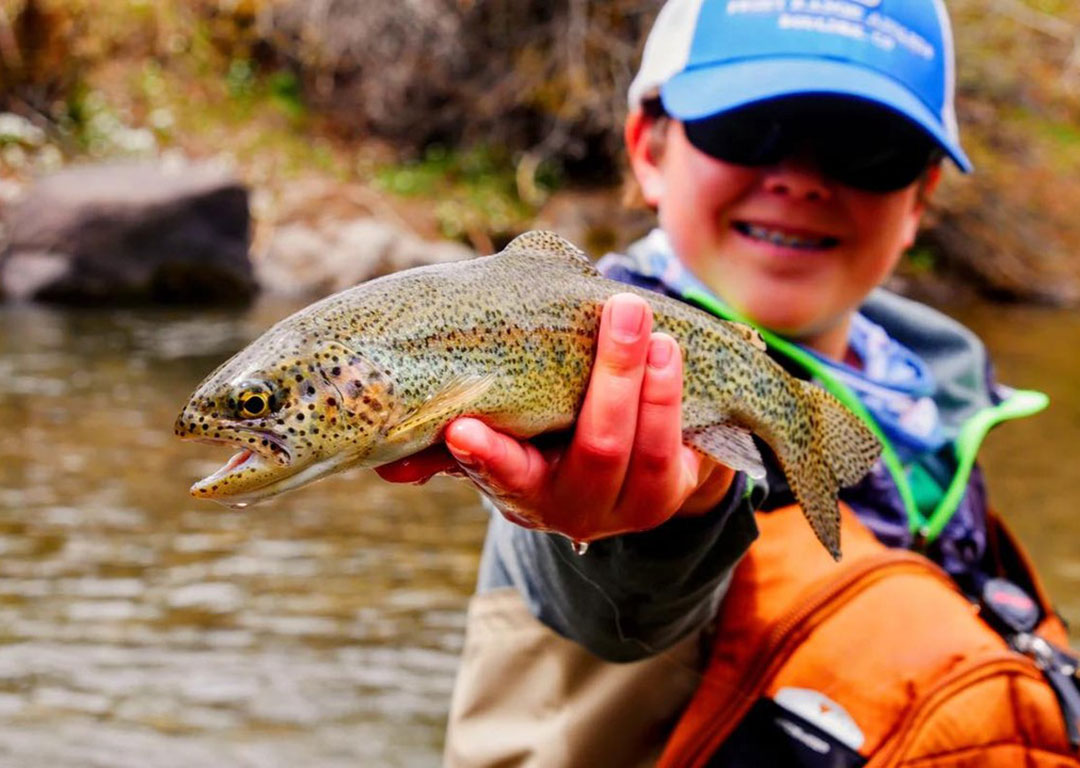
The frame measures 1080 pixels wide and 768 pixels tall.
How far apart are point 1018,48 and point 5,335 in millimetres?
12917

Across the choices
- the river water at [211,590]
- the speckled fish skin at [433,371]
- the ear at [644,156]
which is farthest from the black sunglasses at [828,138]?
the river water at [211,590]

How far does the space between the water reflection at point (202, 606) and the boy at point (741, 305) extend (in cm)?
164

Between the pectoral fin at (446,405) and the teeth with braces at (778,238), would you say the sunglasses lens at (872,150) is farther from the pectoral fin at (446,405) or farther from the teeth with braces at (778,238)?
the pectoral fin at (446,405)

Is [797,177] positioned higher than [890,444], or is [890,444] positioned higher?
[797,177]

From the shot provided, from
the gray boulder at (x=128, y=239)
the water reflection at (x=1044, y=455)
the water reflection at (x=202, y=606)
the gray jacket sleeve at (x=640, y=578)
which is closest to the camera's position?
the gray jacket sleeve at (x=640, y=578)

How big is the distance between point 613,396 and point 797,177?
1.56 meters

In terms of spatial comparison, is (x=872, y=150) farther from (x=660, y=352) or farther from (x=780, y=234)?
(x=660, y=352)

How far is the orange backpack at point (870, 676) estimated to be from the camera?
8.51ft

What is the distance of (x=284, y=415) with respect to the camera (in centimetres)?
175

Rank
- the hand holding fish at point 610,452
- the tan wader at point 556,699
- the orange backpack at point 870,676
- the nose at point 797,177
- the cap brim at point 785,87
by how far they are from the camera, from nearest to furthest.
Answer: the hand holding fish at point 610,452 < the orange backpack at point 870,676 < the tan wader at point 556,699 < the cap brim at point 785,87 < the nose at point 797,177

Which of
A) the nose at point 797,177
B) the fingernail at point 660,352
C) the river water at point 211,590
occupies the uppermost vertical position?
the fingernail at point 660,352

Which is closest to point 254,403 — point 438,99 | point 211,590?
point 211,590

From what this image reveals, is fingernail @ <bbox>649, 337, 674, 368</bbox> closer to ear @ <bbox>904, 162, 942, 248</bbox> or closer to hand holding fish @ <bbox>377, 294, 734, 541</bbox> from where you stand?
hand holding fish @ <bbox>377, 294, 734, 541</bbox>

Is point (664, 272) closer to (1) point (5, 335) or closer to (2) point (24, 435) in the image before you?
(2) point (24, 435)
